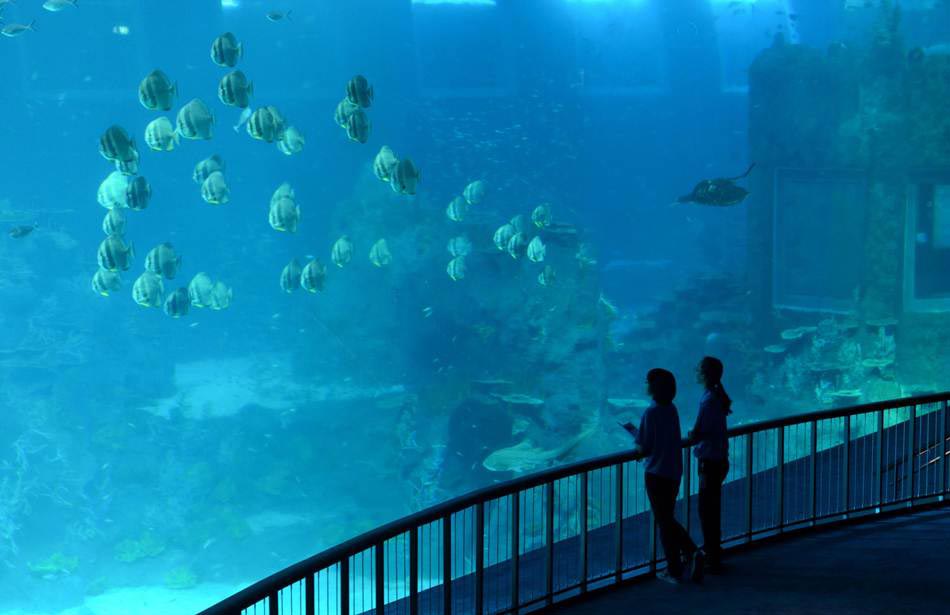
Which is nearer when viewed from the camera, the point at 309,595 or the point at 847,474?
the point at 309,595

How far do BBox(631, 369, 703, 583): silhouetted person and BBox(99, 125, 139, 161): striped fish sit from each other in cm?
915

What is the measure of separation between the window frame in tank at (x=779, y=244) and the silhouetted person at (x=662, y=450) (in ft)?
90.7

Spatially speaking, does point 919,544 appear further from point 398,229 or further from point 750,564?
point 398,229

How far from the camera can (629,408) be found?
31.0m

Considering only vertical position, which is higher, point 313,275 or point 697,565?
point 313,275

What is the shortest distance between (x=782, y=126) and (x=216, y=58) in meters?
24.1

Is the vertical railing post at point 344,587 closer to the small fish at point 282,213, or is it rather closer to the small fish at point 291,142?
the small fish at point 282,213

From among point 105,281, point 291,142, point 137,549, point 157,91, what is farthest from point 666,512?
point 137,549

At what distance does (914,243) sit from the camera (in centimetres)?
2931

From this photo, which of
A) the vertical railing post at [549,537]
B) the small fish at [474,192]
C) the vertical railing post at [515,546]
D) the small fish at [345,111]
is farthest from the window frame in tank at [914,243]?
the vertical railing post at [515,546]

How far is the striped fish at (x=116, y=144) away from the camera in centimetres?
1201

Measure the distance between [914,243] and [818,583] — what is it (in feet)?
88.1

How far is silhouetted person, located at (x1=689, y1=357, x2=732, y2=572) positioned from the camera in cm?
553

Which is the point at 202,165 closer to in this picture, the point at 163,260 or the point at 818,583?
the point at 163,260
